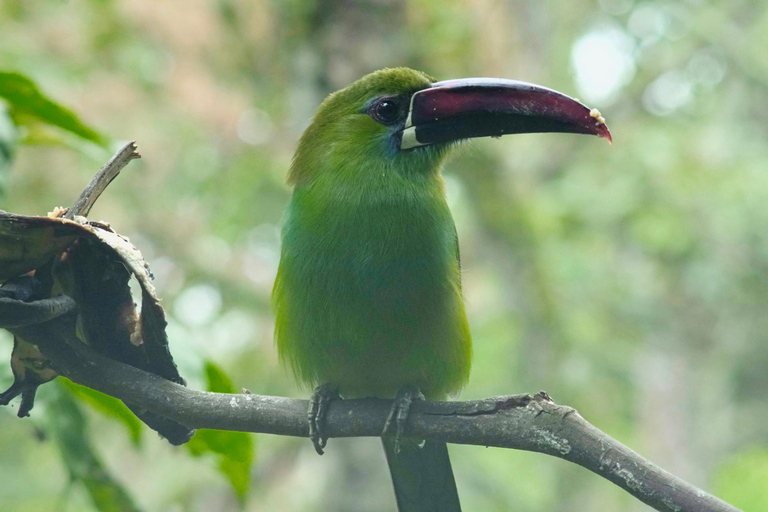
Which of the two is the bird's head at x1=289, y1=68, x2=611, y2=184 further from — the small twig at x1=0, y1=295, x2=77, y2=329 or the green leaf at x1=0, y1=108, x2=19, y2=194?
the small twig at x1=0, y1=295, x2=77, y2=329

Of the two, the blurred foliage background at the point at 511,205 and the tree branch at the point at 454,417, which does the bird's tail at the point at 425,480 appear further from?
the blurred foliage background at the point at 511,205

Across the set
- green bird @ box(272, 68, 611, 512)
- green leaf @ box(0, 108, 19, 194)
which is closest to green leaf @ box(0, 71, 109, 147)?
green leaf @ box(0, 108, 19, 194)

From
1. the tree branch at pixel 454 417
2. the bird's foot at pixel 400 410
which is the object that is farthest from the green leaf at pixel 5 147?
the bird's foot at pixel 400 410

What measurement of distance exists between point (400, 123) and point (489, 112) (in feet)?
1.32

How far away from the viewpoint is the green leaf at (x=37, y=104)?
2.21 m

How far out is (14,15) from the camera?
547 cm

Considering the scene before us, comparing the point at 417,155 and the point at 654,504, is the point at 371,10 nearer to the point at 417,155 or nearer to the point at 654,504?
the point at 417,155

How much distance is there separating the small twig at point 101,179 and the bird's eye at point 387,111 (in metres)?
1.00

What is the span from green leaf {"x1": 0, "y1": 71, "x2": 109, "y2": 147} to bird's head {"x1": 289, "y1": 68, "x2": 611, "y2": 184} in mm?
643

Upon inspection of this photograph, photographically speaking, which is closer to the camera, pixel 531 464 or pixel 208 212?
pixel 208 212

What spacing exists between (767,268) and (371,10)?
4061 mm

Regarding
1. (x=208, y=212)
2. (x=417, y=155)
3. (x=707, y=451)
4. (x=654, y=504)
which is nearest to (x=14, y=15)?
(x=208, y=212)

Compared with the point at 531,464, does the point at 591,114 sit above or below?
below

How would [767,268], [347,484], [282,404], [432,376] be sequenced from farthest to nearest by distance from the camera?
[767,268]
[347,484]
[432,376]
[282,404]
